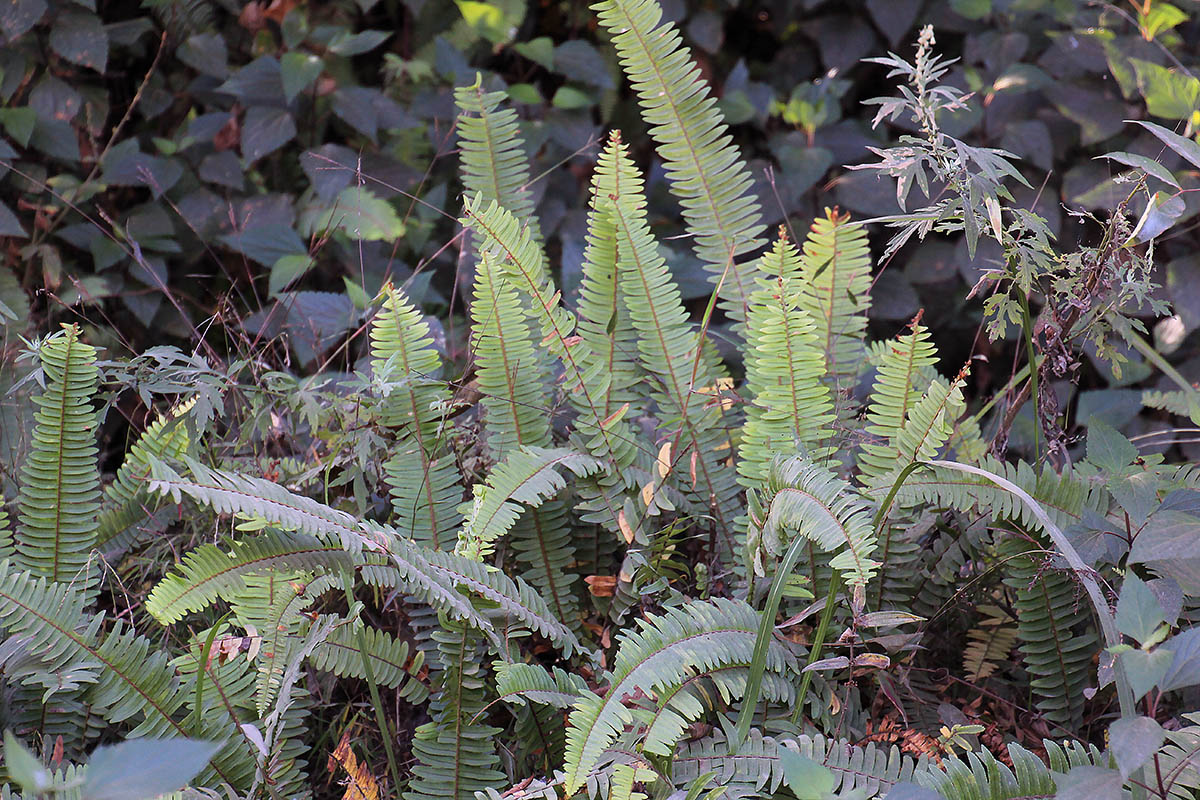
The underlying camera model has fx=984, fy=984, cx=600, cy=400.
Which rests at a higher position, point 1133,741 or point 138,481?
point 1133,741

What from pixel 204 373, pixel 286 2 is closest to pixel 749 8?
pixel 286 2

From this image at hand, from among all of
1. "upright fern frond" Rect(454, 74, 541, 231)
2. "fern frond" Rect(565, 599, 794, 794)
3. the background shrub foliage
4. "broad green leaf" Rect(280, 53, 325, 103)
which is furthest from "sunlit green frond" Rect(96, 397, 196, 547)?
"broad green leaf" Rect(280, 53, 325, 103)

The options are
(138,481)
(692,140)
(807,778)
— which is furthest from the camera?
(692,140)

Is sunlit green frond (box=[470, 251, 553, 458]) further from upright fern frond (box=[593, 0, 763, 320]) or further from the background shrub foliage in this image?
upright fern frond (box=[593, 0, 763, 320])

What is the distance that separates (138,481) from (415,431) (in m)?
0.41

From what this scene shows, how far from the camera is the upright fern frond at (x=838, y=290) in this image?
5.05 feet

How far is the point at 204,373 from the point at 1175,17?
2.49m

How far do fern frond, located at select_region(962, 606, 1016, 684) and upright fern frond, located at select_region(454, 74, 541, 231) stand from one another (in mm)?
929

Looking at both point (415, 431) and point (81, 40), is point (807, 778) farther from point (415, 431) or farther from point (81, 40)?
point (81, 40)

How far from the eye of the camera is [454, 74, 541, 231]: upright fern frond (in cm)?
162

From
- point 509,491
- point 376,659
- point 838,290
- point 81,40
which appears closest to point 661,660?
point 509,491

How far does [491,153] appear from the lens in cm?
163

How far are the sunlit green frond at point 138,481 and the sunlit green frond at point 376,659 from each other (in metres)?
0.37

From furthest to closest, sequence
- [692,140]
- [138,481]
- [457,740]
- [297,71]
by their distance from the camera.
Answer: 1. [297,71]
2. [692,140]
3. [138,481]
4. [457,740]
